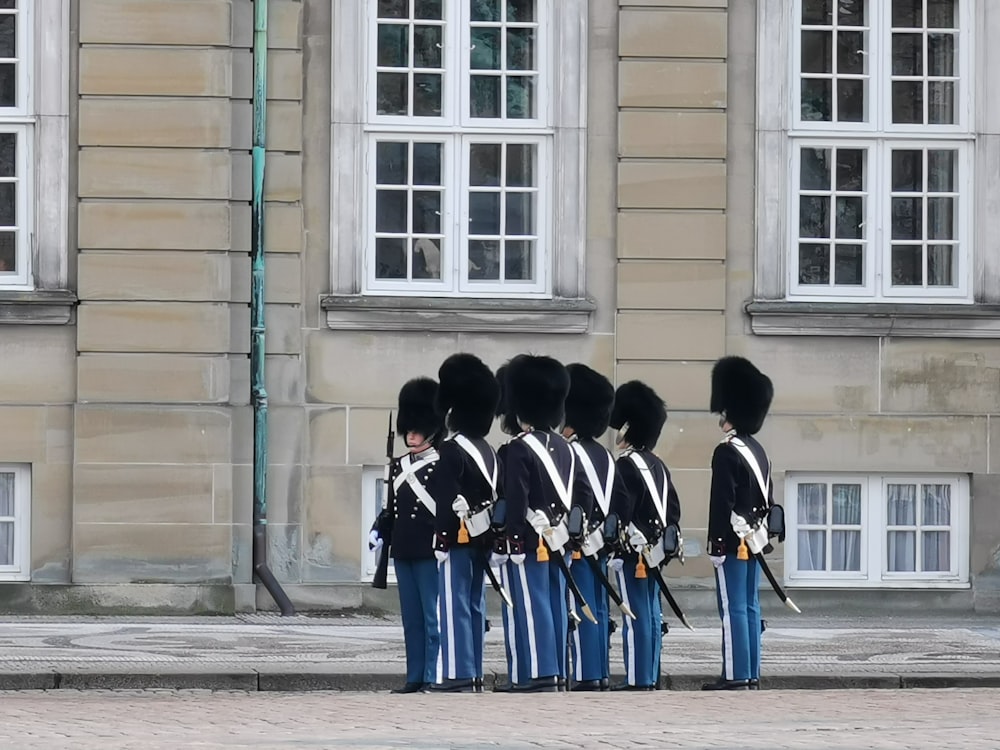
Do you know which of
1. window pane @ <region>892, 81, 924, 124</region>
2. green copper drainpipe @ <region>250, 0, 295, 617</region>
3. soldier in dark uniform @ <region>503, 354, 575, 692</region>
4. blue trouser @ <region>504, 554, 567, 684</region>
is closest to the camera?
soldier in dark uniform @ <region>503, 354, 575, 692</region>

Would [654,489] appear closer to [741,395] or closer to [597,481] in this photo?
[597,481]

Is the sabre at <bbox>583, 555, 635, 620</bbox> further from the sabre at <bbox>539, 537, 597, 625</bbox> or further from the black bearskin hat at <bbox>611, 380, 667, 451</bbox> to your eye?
the black bearskin hat at <bbox>611, 380, 667, 451</bbox>

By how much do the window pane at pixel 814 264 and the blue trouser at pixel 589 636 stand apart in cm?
509

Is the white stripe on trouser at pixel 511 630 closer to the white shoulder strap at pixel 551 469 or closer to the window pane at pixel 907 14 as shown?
the white shoulder strap at pixel 551 469

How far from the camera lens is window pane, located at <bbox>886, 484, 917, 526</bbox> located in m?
17.2

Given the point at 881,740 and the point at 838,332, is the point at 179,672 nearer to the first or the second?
the point at 881,740

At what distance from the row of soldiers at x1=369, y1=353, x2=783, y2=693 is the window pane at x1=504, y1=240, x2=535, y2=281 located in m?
4.18

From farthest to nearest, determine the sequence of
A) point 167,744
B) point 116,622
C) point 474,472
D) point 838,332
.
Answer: point 838,332 < point 116,622 < point 474,472 < point 167,744

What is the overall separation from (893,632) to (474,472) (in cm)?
479

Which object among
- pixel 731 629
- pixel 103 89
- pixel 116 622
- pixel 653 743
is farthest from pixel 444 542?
pixel 103 89

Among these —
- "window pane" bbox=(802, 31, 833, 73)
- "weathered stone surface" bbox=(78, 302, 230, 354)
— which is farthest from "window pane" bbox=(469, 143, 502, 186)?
"window pane" bbox=(802, 31, 833, 73)

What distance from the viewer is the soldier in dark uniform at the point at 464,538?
12.1 meters

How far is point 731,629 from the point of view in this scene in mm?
12570

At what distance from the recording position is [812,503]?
1716 centimetres
